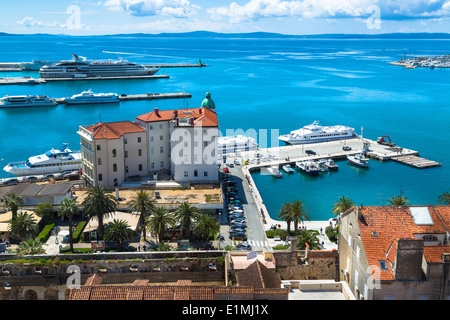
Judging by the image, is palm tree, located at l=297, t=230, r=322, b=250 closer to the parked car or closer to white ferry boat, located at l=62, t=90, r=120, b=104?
the parked car

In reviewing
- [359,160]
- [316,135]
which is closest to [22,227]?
[359,160]

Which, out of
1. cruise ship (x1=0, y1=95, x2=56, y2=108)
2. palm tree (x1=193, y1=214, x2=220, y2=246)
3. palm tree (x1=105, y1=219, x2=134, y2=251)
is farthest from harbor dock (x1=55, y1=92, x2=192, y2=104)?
palm tree (x1=193, y1=214, x2=220, y2=246)

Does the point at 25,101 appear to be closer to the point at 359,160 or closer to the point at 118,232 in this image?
the point at 359,160

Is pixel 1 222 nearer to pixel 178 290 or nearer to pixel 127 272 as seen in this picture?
pixel 127 272

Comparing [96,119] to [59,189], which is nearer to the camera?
[59,189]

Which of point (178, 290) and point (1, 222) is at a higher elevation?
point (178, 290)

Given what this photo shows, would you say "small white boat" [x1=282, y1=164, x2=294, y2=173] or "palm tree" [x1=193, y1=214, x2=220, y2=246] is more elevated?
"palm tree" [x1=193, y1=214, x2=220, y2=246]

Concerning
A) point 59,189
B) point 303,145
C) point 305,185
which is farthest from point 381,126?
point 59,189
